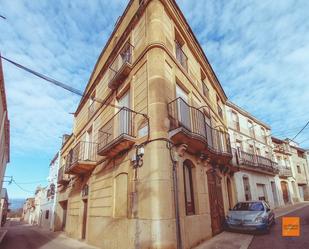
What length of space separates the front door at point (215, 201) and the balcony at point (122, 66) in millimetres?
5731

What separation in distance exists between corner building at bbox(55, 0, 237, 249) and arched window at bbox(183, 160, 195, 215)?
0.04m

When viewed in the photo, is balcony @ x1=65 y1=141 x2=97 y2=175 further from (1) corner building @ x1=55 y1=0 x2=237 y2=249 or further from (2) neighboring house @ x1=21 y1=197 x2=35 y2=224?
(2) neighboring house @ x1=21 y1=197 x2=35 y2=224

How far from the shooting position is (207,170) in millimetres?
9203

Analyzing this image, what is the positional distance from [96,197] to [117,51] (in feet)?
23.3

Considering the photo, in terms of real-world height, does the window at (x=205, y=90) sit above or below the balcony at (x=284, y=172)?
above

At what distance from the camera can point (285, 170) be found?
2359 cm

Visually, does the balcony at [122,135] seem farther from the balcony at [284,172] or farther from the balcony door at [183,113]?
the balcony at [284,172]

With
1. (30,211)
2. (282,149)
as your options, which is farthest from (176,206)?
(30,211)

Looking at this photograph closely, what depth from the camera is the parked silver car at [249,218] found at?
27.2 ft

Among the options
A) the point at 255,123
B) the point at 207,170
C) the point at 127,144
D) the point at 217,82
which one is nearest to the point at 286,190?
the point at 255,123

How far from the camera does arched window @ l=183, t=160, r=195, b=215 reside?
23.7 ft

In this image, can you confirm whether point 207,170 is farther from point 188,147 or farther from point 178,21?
point 178,21

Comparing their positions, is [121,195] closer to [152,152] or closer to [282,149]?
[152,152]

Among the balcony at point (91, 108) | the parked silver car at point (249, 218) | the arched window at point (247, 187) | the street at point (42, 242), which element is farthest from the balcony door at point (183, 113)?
the arched window at point (247, 187)
